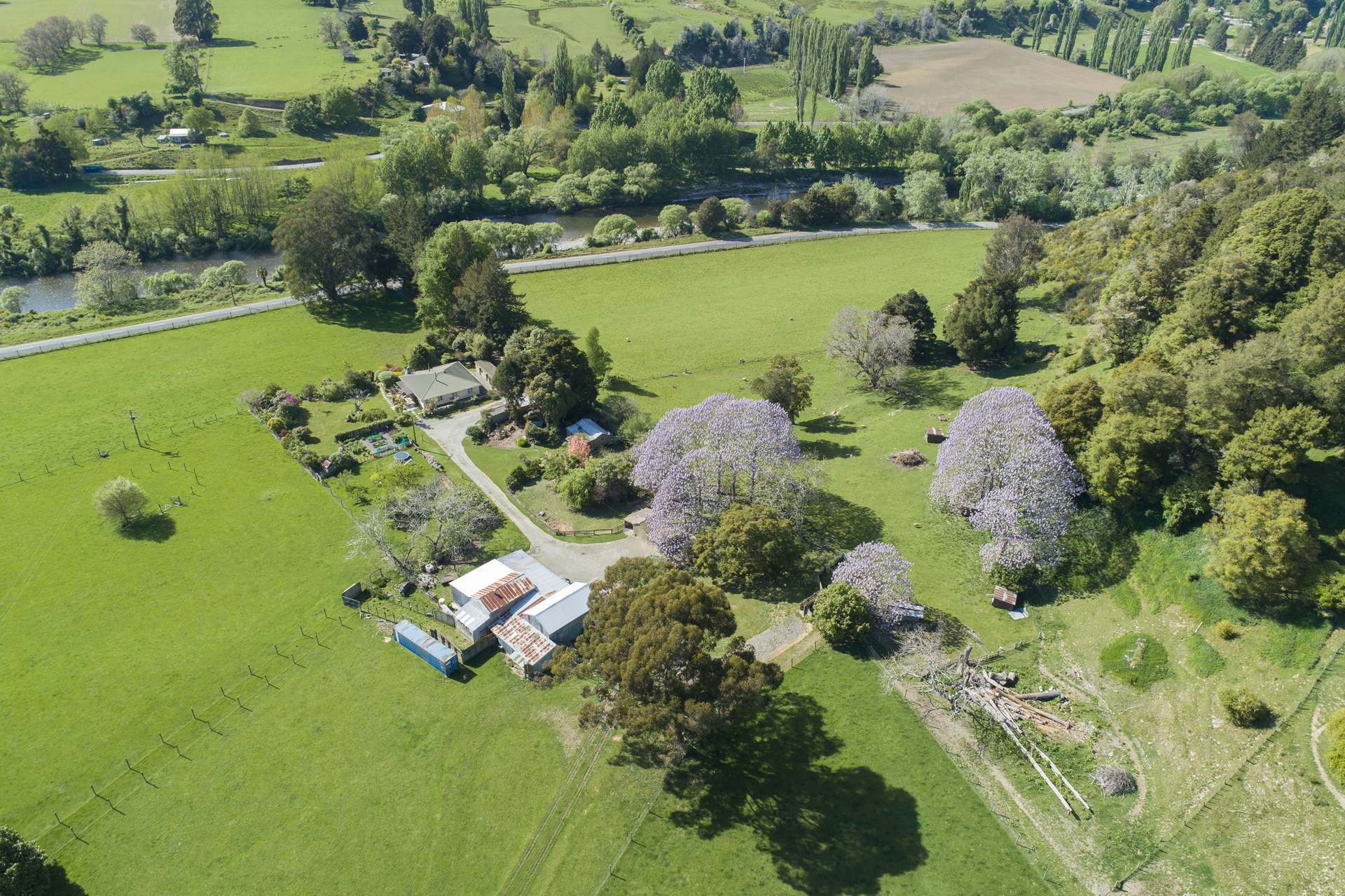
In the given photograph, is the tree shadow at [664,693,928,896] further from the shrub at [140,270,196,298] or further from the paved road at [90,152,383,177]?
the paved road at [90,152,383,177]

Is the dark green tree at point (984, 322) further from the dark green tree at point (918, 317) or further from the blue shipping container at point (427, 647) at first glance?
the blue shipping container at point (427, 647)

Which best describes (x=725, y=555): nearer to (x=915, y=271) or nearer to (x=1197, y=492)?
(x=1197, y=492)

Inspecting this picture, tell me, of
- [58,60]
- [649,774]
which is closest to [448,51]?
[58,60]

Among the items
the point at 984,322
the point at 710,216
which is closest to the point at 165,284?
the point at 710,216

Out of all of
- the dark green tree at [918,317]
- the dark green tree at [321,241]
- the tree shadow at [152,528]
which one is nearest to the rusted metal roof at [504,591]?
the tree shadow at [152,528]

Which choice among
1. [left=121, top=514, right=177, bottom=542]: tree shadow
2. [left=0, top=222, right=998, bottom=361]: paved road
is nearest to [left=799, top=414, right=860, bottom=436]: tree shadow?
[left=0, top=222, right=998, bottom=361]: paved road

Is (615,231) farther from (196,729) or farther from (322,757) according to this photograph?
(322,757)
